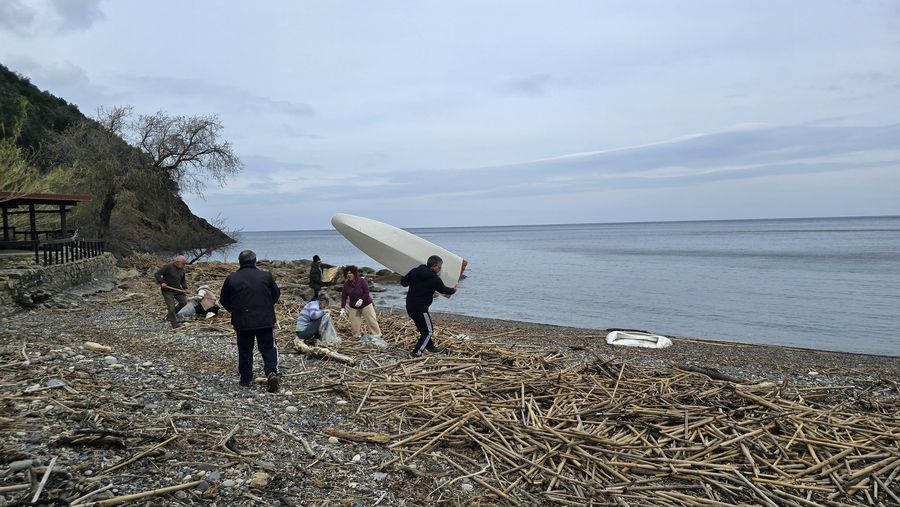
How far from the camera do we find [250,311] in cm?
738

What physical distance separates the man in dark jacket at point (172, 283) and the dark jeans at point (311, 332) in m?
3.39

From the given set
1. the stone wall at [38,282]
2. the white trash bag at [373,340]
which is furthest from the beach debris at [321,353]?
the stone wall at [38,282]

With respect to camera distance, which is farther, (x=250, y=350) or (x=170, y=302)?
(x=170, y=302)

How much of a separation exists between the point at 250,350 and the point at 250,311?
557mm

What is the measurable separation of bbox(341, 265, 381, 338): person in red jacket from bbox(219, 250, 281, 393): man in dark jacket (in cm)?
325

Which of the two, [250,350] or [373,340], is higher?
[250,350]

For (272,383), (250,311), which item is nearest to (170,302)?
(250,311)

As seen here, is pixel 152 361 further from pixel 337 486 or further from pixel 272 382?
pixel 337 486

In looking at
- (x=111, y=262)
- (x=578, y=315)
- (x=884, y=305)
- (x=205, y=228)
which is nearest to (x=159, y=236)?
(x=205, y=228)

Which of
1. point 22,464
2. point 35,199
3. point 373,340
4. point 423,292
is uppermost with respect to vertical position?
point 35,199

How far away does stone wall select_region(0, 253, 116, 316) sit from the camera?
13695mm

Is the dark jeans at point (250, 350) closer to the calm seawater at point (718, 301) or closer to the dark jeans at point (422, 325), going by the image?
the dark jeans at point (422, 325)

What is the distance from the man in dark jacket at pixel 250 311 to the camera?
738cm

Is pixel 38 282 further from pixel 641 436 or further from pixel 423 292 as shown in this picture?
pixel 641 436
